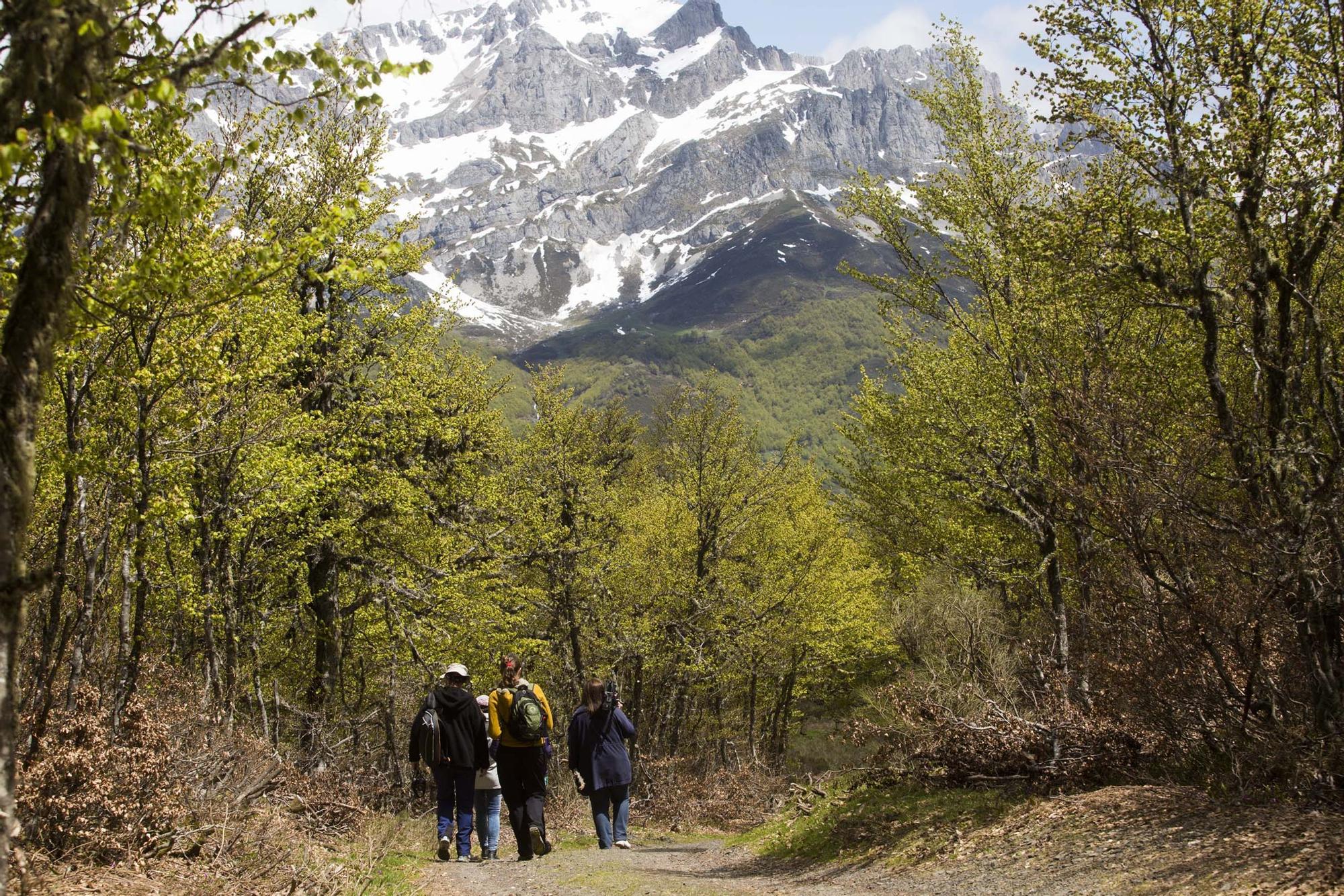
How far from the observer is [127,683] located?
25.2 feet

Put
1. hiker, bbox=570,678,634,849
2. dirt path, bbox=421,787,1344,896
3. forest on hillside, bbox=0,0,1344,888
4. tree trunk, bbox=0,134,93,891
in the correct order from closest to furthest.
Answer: tree trunk, bbox=0,134,93,891 → forest on hillside, bbox=0,0,1344,888 → dirt path, bbox=421,787,1344,896 → hiker, bbox=570,678,634,849

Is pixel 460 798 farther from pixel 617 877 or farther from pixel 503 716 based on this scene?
pixel 617 877

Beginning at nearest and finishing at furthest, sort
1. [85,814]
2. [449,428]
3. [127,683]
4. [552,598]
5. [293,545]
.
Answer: [85,814] < [127,683] < [293,545] < [449,428] < [552,598]

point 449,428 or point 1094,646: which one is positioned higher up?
point 449,428

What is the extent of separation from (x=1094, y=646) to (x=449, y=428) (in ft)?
38.8

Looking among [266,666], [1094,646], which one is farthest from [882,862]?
[266,666]

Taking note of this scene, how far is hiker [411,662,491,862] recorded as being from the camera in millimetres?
9672

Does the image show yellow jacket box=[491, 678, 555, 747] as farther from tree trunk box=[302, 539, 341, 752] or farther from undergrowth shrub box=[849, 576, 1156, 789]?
tree trunk box=[302, 539, 341, 752]

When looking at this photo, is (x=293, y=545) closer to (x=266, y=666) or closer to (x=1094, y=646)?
(x=266, y=666)

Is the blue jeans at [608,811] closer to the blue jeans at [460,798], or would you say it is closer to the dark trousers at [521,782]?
the dark trousers at [521,782]

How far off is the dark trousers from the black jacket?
28cm

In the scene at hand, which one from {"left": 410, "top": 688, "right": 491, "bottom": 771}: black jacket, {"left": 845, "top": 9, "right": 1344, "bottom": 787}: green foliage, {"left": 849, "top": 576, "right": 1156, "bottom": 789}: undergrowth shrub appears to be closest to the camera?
{"left": 845, "top": 9, "right": 1344, "bottom": 787}: green foliage

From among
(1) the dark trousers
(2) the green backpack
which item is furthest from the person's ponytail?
(1) the dark trousers

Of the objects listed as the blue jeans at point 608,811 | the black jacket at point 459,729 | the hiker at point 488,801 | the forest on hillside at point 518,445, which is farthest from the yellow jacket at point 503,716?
the forest on hillside at point 518,445
